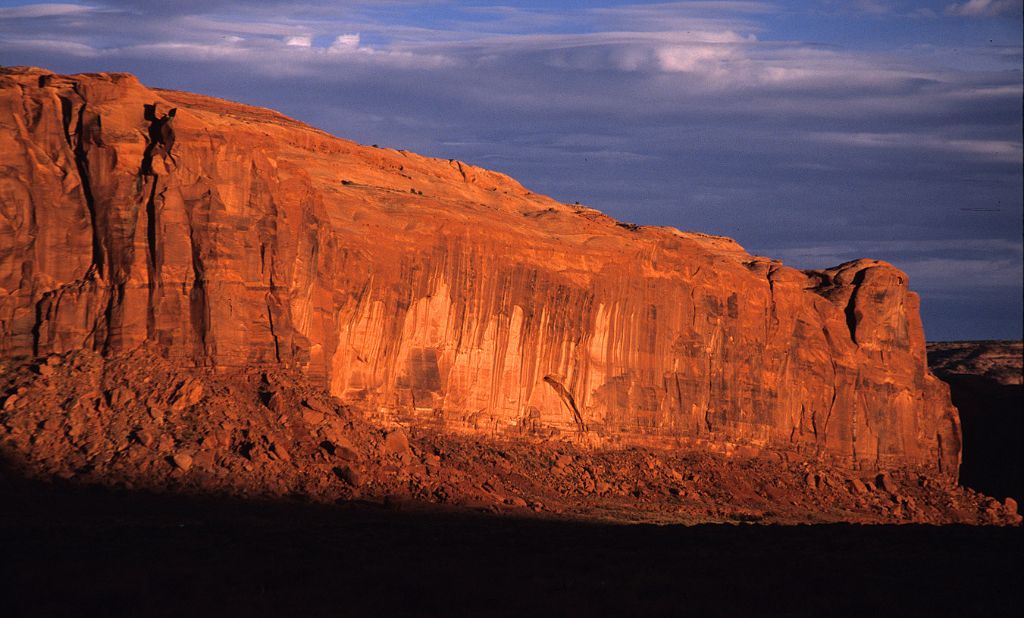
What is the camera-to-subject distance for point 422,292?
49.3 metres

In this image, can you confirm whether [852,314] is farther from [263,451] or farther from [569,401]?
[263,451]

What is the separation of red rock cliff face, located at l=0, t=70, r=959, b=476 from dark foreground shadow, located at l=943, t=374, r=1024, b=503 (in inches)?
480

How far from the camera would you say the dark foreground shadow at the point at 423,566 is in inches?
1110

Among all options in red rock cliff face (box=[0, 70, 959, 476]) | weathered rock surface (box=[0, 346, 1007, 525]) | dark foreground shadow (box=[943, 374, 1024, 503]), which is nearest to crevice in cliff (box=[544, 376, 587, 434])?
red rock cliff face (box=[0, 70, 959, 476])

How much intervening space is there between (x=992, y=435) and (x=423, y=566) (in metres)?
68.2

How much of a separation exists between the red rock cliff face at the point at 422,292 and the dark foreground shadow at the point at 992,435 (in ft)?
40.0

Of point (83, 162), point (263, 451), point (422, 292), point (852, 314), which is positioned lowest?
point (263, 451)

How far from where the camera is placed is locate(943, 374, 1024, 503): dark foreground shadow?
8494 cm

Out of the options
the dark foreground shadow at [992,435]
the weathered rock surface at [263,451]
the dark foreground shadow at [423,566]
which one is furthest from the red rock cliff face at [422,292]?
the dark foreground shadow at [992,435]

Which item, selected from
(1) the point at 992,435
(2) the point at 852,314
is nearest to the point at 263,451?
(2) the point at 852,314

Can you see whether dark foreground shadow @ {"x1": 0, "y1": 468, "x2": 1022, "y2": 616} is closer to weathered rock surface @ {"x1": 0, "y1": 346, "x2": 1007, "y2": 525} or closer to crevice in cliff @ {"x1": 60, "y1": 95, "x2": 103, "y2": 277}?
weathered rock surface @ {"x1": 0, "y1": 346, "x2": 1007, "y2": 525}

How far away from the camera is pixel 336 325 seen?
151 feet

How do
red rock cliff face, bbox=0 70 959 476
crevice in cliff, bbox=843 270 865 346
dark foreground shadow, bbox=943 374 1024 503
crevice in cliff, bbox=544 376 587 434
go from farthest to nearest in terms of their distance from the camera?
dark foreground shadow, bbox=943 374 1024 503
crevice in cliff, bbox=843 270 865 346
crevice in cliff, bbox=544 376 587 434
red rock cliff face, bbox=0 70 959 476

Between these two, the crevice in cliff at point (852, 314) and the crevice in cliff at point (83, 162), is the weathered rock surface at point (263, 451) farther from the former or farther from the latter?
the crevice in cliff at point (852, 314)
